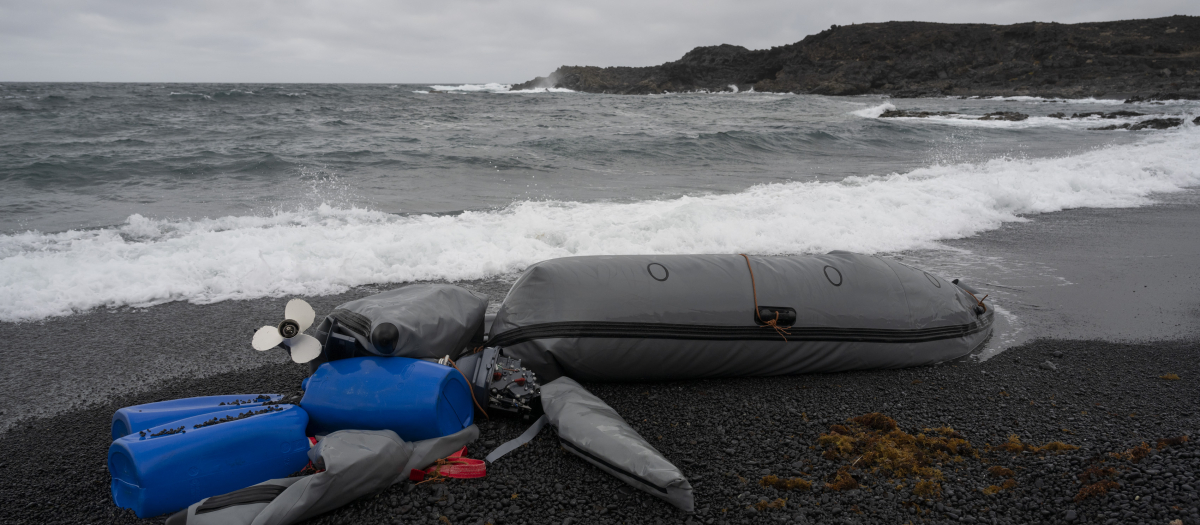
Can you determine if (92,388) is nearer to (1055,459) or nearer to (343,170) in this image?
(1055,459)

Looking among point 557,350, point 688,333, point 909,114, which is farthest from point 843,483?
point 909,114

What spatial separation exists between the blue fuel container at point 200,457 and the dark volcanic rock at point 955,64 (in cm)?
5750

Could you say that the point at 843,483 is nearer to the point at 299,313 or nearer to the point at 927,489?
the point at 927,489

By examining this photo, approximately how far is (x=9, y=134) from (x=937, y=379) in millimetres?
25782

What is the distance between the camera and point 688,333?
3914 millimetres

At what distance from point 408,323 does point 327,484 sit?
1064 mm

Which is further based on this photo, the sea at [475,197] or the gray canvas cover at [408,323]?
the sea at [475,197]

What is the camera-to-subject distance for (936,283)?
15.3 feet

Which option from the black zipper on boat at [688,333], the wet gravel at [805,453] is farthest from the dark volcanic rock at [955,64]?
the black zipper on boat at [688,333]

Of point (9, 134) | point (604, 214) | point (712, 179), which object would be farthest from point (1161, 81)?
point (9, 134)

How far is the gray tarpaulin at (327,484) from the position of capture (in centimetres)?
246

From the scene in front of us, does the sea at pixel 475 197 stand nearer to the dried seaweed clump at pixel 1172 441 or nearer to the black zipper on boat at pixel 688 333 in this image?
the black zipper on boat at pixel 688 333

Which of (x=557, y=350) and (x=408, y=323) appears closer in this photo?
(x=408, y=323)

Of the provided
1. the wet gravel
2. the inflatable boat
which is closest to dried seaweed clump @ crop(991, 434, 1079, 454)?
the wet gravel
